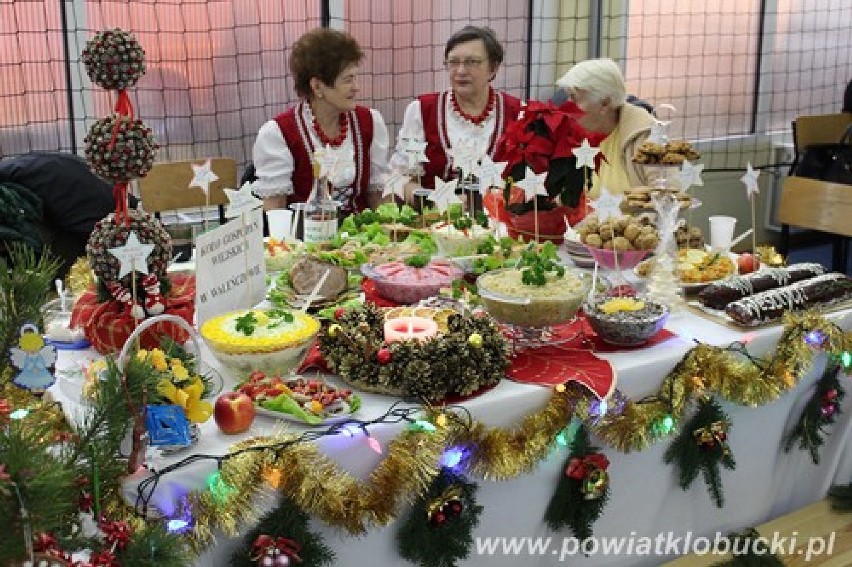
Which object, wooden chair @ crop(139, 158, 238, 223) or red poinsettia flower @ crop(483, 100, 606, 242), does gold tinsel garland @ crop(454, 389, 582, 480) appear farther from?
wooden chair @ crop(139, 158, 238, 223)

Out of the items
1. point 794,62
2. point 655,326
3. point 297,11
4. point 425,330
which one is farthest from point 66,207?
point 794,62

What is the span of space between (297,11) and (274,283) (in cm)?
207

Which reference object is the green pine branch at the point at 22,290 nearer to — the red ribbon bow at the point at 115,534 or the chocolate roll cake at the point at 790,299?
the red ribbon bow at the point at 115,534

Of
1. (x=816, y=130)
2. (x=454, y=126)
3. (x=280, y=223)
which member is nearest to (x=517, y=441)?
(x=280, y=223)

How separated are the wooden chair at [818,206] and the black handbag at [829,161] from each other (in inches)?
73.5

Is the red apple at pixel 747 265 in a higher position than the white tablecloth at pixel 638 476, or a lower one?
higher

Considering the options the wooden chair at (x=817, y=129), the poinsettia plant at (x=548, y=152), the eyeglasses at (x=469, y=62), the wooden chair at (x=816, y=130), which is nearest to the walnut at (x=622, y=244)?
the poinsettia plant at (x=548, y=152)

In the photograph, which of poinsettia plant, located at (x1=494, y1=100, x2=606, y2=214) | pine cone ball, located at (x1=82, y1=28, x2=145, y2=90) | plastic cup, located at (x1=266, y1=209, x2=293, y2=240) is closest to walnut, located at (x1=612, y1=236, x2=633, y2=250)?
poinsettia plant, located at (x1=494, y1=100, x2=606, y2=214)

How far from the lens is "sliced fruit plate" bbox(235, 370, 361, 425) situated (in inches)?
54.8

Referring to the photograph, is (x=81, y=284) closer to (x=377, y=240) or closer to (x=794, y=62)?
(x=377, y=240)

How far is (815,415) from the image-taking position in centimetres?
197

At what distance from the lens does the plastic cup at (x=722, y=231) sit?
219 centimetres

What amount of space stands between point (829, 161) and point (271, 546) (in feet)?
13.4

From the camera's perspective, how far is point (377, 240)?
7.34 feet
